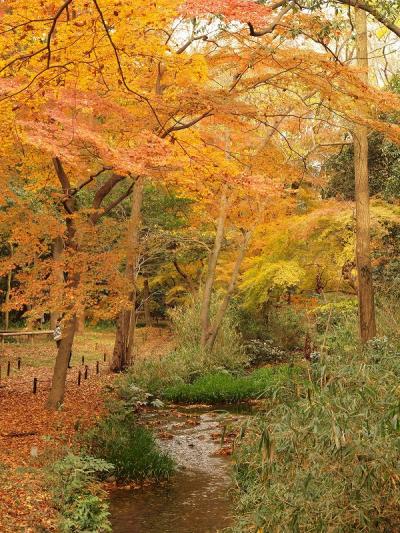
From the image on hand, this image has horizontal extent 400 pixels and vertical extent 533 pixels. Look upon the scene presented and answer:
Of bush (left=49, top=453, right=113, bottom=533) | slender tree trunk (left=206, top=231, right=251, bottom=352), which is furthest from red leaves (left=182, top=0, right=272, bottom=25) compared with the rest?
slender tree trunk (left=206, top=231, right=251, bottom=352)

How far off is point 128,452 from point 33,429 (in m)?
1.88

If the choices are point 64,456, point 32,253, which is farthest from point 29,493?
point 32,253

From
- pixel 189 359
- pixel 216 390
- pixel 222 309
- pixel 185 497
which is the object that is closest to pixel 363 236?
pixel 216 390

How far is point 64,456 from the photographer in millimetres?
8266

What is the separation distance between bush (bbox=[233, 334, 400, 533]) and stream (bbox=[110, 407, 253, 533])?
44.5 inches

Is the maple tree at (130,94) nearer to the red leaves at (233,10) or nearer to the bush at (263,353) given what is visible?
the red leaves at (233,10)

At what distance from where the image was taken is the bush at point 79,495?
6.36 meters

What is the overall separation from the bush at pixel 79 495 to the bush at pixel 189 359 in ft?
23.4

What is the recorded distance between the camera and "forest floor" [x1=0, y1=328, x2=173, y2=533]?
20.8 feet

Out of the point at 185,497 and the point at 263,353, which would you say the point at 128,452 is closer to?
the point at 185,497

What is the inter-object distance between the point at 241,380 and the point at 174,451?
18.3 ft

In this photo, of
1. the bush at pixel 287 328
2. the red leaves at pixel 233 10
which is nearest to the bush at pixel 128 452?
the red leaves at pixel 233 10

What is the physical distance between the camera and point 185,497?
7.82 m

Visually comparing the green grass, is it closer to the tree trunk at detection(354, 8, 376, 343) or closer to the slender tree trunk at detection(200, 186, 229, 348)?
the tree trunk at detection(354, 8, 376, 343)
